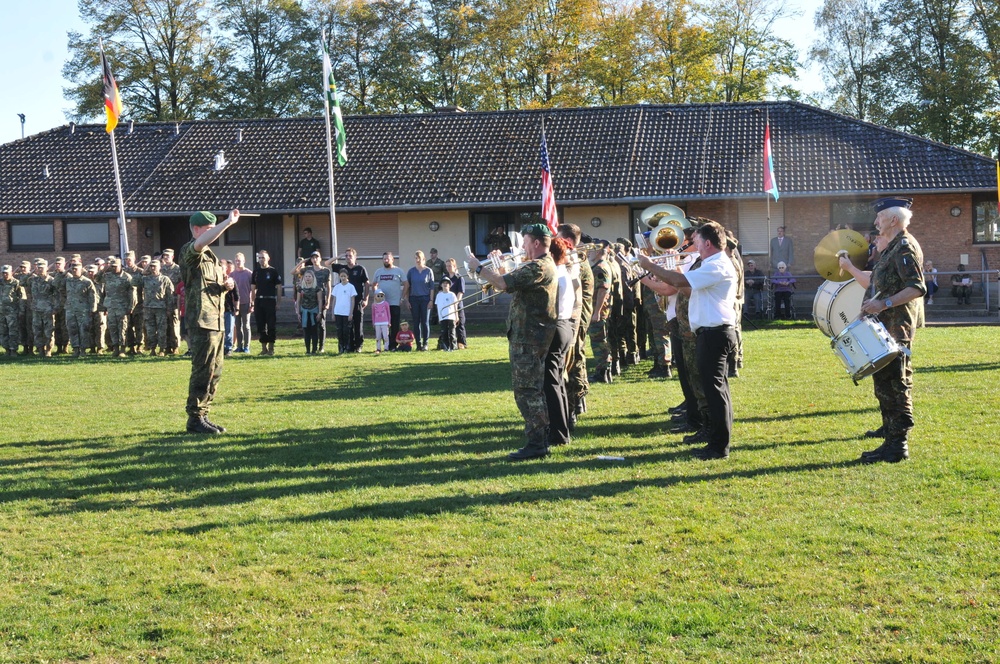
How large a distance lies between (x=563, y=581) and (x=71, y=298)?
18.8 meters

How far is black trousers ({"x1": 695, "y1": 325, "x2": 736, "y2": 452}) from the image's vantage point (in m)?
8.97

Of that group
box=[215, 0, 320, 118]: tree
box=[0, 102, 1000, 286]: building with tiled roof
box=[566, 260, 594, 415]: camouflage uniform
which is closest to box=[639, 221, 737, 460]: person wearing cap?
box=[566, 260, 594, 415]: camouflage uniform

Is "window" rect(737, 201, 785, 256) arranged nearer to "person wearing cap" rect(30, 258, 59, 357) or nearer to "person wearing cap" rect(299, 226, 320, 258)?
"person wearing cap" rect(299, 226, 320, 258)

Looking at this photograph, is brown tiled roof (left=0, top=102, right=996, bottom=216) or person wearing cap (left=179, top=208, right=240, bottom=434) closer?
person wearing cap (left=179, top=208, right=240, bottom=434)

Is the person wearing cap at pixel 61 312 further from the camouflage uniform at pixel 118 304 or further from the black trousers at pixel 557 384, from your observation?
the black trousers at pixel 557 384

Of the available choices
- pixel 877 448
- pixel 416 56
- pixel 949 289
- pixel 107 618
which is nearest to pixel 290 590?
pixel 107 618

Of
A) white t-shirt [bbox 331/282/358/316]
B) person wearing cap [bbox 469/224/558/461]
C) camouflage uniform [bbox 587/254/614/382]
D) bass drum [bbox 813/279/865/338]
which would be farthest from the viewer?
white t-shirt [bbox 331/282/358/316]

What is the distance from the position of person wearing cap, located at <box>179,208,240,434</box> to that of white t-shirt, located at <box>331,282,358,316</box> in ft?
33.5

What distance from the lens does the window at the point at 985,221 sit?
3106cm

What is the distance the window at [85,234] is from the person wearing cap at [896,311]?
29765mm

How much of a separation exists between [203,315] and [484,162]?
24.0 meters

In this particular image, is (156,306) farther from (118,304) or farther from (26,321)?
(26,321)

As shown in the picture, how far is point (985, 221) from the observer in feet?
103

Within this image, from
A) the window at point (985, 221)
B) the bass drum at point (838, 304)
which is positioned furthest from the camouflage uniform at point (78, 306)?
the window at point (985, 221)
